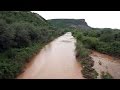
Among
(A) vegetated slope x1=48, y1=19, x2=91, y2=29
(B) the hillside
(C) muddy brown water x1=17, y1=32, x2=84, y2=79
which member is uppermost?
(C) muddy brown water x1=17, y1=32, x2=84, y2=79

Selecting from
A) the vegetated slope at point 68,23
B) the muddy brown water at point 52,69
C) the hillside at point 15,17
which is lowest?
the vegetated slope at point 68,23

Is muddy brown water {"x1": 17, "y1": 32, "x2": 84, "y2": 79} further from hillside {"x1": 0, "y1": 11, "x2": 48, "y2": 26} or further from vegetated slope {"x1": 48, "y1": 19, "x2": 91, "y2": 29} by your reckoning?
vegetated slope {"x1": 48, "y1": 19, "x2": 91, "y2": 29}

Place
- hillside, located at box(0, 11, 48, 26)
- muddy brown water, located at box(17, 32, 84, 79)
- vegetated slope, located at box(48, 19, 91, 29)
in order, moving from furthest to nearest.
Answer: vegetated slope, located at box(48, 19, 91, 29)
hillside, located at box(0, 11, 48, 26)
muddy brown water, located at box(17, 32, 84, 79)

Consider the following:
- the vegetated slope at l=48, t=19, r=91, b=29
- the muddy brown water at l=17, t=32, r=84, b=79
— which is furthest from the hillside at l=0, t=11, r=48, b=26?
the vegetated slope at l=48, t=19, r=91, b=29

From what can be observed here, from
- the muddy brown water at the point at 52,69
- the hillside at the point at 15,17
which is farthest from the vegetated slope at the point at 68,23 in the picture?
the muddy brown water at the point at 52,69

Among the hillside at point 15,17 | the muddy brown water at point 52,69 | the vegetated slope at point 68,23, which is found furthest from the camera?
the vegetated slope at point 68,23

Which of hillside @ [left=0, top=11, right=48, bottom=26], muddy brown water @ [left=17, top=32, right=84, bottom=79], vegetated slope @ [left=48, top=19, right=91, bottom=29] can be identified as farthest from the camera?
vegetated slope @ [left=48, top=19, right=91, bottom=29]

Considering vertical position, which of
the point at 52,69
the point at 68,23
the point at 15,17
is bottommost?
the point at 68,23

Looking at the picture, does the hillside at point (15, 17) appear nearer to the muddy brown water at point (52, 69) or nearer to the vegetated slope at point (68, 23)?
the muddy brown water at point (52, 69)

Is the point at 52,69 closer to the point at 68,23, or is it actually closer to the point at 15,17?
the point at 15,17

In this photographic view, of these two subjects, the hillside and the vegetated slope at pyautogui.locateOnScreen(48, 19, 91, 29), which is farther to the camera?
the vegetated slope at pyautogui.locateOnScreen(48, 19, 91, 29)

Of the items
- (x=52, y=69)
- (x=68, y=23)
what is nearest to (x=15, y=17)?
(x=52, y=69)
